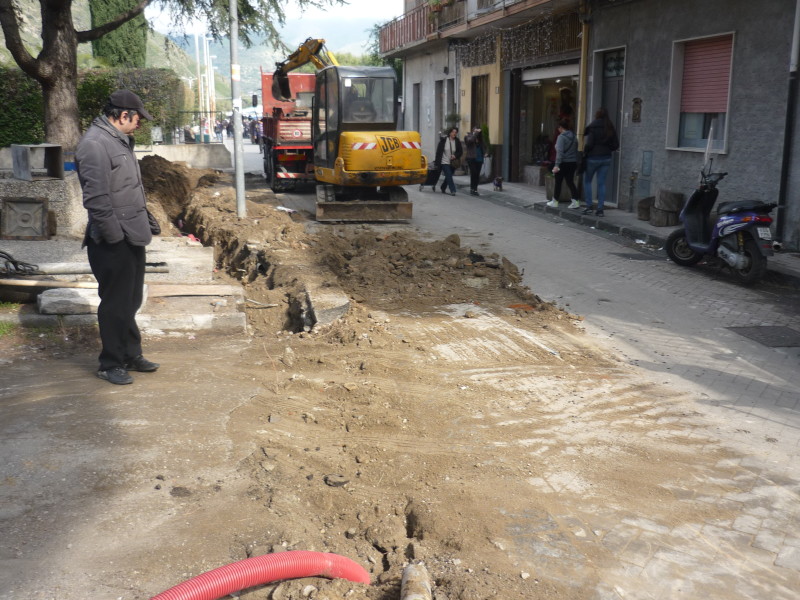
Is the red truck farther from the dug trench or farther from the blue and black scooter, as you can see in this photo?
the dug trench

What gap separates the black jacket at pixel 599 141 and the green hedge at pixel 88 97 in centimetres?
1166

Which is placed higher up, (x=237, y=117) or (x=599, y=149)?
(x=237, y=117)

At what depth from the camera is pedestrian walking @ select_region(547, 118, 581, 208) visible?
1536 centimetres

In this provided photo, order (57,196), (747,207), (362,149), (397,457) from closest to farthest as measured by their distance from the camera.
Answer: (397,457)
(747,207)
(57,196)
(362,149)

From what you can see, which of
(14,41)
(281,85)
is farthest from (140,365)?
(281,85)

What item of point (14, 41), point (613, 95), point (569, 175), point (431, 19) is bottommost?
point (569, 175)

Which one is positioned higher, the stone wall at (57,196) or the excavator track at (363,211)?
the stone wall at (57,196)

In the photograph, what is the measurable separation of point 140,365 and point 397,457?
6.94 ft

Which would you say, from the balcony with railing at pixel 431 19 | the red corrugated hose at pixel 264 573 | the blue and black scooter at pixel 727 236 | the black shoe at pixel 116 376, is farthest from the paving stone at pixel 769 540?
the balcony with railing at pixel 431 19

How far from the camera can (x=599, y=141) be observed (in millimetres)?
14852

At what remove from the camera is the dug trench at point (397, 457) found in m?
3.27

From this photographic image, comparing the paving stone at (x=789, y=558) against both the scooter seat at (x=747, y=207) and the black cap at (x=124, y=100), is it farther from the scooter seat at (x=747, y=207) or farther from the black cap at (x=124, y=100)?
the scooter seat at (x=747, y=207)

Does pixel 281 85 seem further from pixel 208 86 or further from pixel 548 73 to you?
pixel 208 86

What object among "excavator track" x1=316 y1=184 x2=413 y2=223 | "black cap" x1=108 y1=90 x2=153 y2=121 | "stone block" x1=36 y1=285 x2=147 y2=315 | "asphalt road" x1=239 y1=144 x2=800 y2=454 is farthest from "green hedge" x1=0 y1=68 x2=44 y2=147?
"black cap" x1=108 y1=90 x2=153 y2=121
